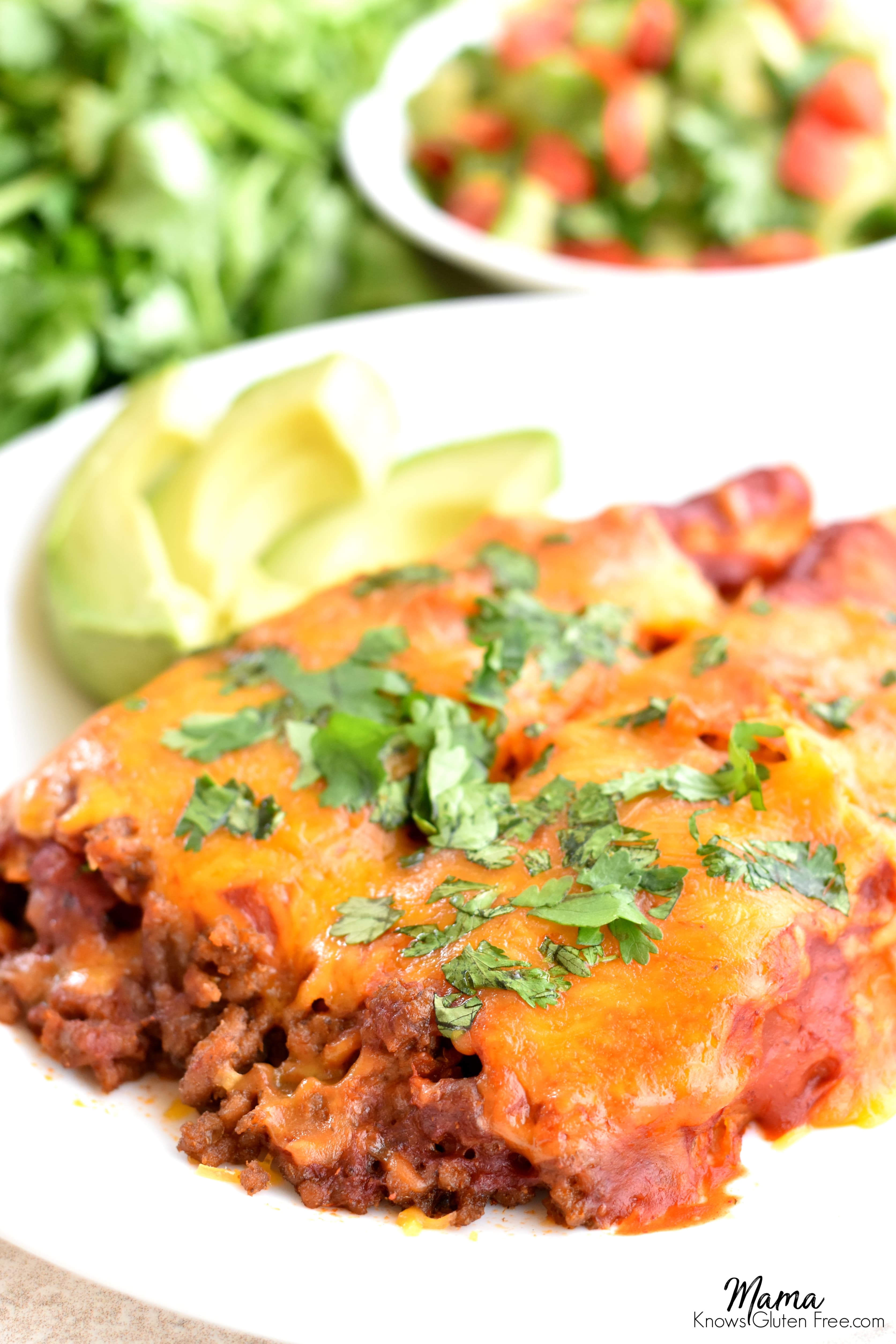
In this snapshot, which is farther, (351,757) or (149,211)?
(149,211)

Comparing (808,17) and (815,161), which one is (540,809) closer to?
(815,161)

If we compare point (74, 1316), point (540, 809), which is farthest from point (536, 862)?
point (74, 1316)

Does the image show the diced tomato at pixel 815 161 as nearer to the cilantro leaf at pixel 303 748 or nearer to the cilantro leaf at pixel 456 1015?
the cilantro leaf at pixel 303 748

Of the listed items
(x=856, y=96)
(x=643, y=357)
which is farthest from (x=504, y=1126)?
(x=856, y=96)

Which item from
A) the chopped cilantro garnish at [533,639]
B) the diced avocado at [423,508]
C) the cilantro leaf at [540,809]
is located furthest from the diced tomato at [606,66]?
the cilantro leaf at [540,809]

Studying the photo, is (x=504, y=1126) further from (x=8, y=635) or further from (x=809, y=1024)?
(x=8, y=635)

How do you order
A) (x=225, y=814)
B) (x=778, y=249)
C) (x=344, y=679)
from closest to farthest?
(x=225, y=814)
(x=344, y=679)
(x=778, y=249)

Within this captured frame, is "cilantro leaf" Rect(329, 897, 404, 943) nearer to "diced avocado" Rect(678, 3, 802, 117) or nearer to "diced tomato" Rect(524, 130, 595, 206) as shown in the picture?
"diced tomato" Rect(524, 130, 595, 206)

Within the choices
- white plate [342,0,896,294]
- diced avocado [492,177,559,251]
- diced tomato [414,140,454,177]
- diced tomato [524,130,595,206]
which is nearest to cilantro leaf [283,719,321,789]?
white plate [342,0,896,294]
